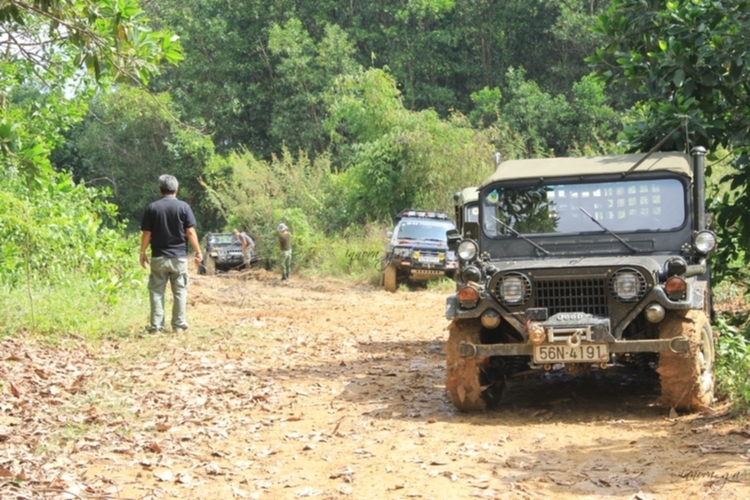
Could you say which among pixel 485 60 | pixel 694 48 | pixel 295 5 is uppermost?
pixel 295 5

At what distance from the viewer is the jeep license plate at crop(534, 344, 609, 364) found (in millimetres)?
7941

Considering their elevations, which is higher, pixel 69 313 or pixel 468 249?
pixel 468 249

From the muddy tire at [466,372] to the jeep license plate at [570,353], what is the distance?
22.1 inches

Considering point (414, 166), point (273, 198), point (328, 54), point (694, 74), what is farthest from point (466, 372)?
point (328, 54)

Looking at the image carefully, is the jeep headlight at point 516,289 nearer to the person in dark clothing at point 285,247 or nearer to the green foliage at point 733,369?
the green foliage at point 733,369

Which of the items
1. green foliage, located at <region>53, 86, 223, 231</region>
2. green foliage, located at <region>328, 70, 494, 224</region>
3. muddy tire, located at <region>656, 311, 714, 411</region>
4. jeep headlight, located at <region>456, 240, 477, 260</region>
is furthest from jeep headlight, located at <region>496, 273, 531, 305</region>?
green foliage, located at <region>53, 86, 223, 231</region>

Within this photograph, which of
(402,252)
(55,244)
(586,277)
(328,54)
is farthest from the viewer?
(328,54)

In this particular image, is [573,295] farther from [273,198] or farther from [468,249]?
[273,198]

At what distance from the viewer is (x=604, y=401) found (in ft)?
29.4

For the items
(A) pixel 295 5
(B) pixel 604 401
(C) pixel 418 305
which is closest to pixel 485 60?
(A) pixel 295 5

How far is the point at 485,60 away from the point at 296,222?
17589 millimetres

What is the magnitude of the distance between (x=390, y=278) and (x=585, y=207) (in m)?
14.0

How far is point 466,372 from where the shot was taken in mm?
8367

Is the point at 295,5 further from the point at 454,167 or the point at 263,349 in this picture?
the point at 263,349
